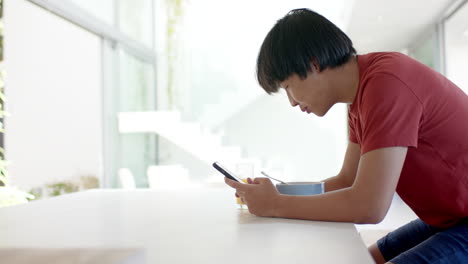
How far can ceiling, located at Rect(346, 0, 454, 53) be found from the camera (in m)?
4.86

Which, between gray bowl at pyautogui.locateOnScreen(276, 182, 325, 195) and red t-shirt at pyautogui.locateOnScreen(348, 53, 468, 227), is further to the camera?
gray bowl at pyautogui.locateOnScreen(276, 182, 325, 195)

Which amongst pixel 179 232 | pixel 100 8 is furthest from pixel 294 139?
pixel 179 232

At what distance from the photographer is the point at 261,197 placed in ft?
3.06

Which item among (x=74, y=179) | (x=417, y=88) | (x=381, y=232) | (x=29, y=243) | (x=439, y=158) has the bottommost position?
(x=381, y=232)

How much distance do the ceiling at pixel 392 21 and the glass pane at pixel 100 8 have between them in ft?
8.81

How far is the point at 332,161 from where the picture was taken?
7094 mm

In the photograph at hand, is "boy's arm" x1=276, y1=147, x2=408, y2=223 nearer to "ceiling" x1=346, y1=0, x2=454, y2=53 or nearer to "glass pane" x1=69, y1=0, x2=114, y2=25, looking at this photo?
"glass pane" x1=69, y1=0, x2=114, y2=25

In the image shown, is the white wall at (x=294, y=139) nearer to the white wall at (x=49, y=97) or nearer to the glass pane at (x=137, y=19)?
the glass pane at (x=137, y=19)

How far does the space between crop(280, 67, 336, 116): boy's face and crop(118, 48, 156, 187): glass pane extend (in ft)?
14.0

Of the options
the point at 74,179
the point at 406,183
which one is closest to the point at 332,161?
the point at 74,179

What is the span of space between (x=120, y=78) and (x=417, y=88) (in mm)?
4712

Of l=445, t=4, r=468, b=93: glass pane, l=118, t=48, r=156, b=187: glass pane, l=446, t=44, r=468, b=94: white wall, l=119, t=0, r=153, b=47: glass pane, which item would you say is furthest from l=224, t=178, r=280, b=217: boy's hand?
l=446, t=44, r=468, b=94: white wall

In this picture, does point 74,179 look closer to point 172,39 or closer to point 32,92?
point 32,92

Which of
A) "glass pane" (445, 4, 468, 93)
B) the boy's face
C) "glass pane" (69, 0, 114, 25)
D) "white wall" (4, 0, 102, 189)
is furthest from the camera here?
"glass pane" (445, 4, 468, 93)
